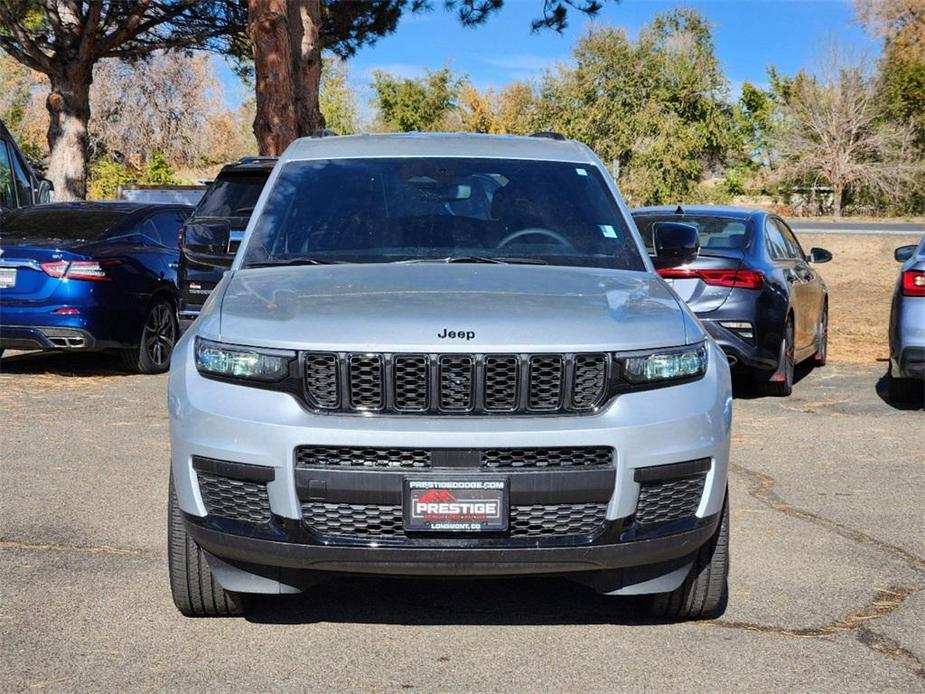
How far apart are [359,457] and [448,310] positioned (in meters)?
0.61

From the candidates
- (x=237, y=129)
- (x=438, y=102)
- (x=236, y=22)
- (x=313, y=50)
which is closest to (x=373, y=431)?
(x=313, y=50)

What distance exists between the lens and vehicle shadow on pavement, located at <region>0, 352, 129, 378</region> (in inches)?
512

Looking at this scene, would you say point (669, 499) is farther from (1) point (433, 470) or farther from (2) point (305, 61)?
(2) point (305, 61)

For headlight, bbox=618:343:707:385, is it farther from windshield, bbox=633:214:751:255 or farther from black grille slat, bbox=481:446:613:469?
windshield, bbox=633:214:751:255

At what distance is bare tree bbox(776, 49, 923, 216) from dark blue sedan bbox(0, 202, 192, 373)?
4765 centimetres

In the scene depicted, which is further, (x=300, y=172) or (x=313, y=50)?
(x=313, y=50)

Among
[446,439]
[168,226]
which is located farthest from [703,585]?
[168,226]

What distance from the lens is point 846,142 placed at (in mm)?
58531

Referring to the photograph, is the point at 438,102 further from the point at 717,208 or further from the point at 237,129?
the point at 717,208

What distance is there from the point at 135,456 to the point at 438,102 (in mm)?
67804

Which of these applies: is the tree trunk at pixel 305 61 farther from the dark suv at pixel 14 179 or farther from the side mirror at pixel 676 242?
the side mirror at pixel 676 242

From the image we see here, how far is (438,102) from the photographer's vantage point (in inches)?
2938

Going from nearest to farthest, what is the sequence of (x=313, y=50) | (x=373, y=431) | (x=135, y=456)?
1. (x=373, y=431)
2. (x=135, y=456)
3. (x=313, y=50)

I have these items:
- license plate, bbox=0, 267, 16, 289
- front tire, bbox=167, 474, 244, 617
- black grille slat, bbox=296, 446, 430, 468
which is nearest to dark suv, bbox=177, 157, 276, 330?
license plate, bbox=0, 267, 16, 289
